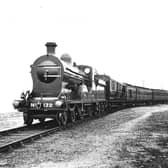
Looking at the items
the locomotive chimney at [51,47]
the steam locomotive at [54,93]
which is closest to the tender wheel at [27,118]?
the steam locomotive at [54,93]

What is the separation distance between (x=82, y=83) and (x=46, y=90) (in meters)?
2.94

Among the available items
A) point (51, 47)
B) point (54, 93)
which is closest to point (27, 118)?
point (54, 93)

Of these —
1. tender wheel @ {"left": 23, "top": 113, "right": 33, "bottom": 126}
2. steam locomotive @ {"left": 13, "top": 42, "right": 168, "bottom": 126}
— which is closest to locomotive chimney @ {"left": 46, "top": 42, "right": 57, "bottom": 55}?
steam locomotive @ {"left": 13, "top": 42, "right": 168, "bottom": 126}

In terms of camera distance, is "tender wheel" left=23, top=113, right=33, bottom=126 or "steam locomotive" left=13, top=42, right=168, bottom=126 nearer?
"steam locomotive" left=13, top=42, right=168, bottom=126

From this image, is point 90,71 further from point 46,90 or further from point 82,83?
point 46,90

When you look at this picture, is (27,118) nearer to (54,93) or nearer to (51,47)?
(54,93)

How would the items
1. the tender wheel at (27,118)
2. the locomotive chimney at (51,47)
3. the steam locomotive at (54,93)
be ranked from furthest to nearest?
the locomotive chimney at (51,47) → the tender wheel at (27,118) → the steam locomotive at (54,93)

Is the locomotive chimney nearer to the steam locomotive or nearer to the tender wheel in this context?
the steam locomotive

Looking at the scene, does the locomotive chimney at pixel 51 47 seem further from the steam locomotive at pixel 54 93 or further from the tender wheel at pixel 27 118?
the tender wheel at pixel 27 118

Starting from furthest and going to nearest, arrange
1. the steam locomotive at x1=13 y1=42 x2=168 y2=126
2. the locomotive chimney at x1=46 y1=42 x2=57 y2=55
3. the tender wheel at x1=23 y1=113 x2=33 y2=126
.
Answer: the locomotive chimney at x1=46 y1=42 x2=57 y2=55 < the tender wheel at x1=23 y1=113 x2=33 y2=126 < the steam locomotive at x1=13 y1=42 x2=168 y2=126

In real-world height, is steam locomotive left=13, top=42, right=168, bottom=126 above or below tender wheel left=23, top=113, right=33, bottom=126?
above

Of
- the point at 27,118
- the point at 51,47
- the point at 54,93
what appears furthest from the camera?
the point at 51,47

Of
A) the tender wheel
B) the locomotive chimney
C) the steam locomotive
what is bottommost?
the tender wheel

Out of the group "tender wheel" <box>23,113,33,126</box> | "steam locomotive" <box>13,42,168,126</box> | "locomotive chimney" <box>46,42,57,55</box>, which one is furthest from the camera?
"locomotive chimney" <box>46,42,57,55</box>
